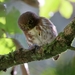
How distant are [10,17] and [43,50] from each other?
20 cm

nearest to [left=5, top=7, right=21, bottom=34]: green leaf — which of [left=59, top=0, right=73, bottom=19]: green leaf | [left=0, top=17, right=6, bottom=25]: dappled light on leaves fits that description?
[left=0, top=17, right=6, bottom=25]: dappled light on leaves

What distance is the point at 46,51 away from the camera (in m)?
0.47

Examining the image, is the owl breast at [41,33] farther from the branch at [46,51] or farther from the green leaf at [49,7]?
the branch at [46,51]

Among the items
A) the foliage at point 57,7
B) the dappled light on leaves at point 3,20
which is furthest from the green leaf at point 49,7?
the dappled light on leaves at point 3,20

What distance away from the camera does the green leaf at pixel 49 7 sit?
60 cm

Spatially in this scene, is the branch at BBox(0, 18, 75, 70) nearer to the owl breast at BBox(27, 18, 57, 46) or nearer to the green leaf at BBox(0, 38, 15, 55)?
the green leaf at BBox(0, 38, 15, 55)

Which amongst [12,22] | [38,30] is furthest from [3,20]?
[38,30]

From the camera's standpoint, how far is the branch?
1.37 feet

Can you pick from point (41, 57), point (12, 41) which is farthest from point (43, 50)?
point (12, 41)

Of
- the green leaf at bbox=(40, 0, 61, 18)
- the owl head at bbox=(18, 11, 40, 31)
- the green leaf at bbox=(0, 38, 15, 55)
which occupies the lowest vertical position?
the green leaf at bbox=(0, 38, 15, 55)

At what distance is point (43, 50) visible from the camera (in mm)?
476

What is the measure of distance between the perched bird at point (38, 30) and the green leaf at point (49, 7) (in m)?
0.05

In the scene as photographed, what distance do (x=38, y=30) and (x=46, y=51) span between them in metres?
0.26

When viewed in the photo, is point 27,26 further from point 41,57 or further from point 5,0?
point 41,57
